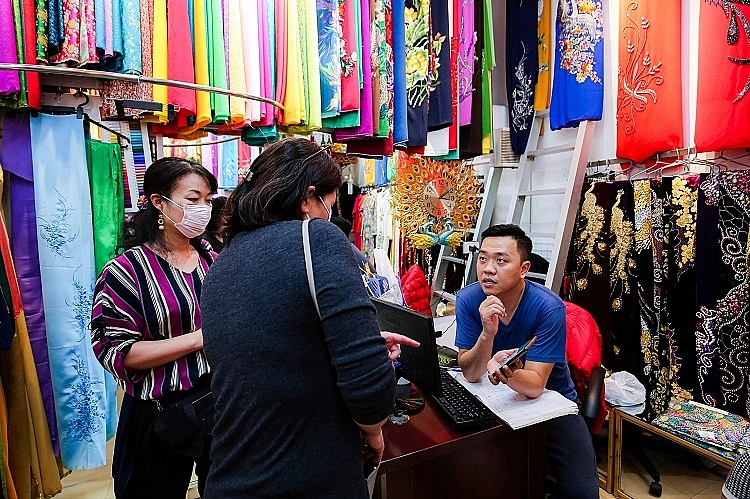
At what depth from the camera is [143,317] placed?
4.52 ft

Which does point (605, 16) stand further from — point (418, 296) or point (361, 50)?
point (418, 296)

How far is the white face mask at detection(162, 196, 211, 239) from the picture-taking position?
153cm

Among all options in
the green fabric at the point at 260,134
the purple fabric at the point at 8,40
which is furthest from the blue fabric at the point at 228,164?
the purple fabric at the point at 8,40

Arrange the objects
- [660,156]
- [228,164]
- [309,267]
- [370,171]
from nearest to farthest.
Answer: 1. [309,267]
2. [660,156]
3. [228,164]
4. [370,171]

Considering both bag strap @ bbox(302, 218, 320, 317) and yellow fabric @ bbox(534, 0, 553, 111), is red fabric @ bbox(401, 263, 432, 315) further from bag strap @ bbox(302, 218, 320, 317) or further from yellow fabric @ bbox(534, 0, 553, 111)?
bag strap @ bbox(302, 218, 320, 317)

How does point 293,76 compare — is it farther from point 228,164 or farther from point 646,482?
point 646,482

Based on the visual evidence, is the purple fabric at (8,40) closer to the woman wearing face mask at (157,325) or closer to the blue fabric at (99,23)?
the blue fabric at (99,23)

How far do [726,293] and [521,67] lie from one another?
1.78 metres

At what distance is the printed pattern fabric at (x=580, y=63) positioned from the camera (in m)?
2.73

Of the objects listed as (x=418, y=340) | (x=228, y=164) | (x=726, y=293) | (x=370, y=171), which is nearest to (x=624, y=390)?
(x=726, y=293)

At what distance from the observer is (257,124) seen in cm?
217

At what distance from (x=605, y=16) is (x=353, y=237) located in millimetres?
3135

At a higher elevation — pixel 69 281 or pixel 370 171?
pixel 370 171

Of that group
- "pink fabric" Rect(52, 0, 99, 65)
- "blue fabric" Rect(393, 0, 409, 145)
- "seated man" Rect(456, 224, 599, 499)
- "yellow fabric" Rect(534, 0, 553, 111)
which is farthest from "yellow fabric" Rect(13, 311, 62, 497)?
"yellow fabric" Rect(534, 0, 553, 111)
